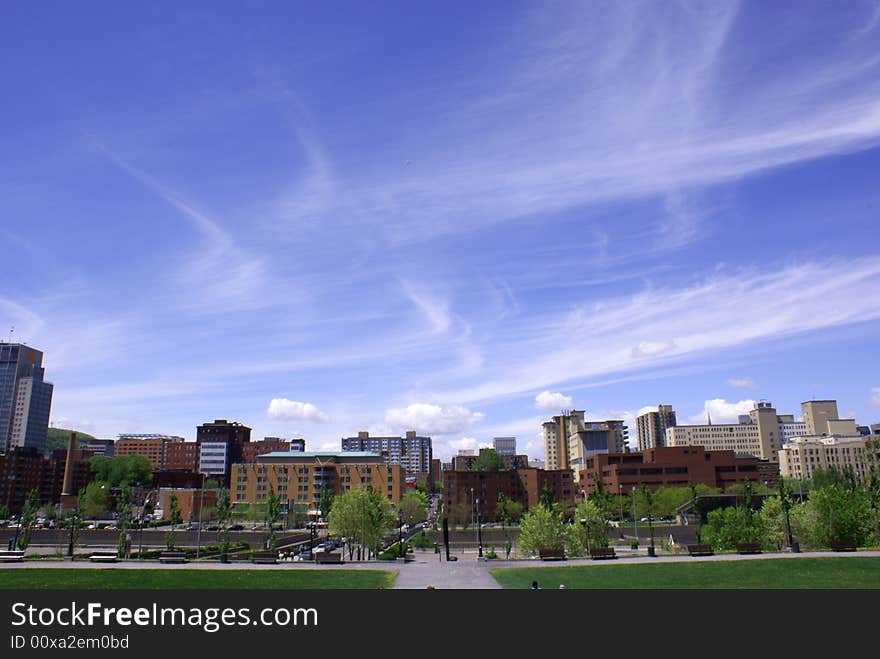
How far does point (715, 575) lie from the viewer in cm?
3962

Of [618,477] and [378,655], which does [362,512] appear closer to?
[378,655]

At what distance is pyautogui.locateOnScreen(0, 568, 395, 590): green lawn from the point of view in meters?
37.7

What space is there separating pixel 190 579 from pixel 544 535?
2927 centimetres

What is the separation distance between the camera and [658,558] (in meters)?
49.6

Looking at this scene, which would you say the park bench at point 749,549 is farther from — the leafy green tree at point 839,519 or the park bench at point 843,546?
the leafy green tree at point 839,519

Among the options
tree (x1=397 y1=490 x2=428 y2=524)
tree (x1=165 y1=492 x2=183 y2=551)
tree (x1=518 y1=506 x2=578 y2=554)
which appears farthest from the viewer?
tree (x1=397 y1=490 x2=428 y2=524)

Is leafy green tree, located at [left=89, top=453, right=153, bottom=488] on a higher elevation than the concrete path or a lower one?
higher

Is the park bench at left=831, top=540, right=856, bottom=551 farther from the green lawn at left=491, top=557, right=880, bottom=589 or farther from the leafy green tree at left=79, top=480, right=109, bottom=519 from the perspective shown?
the leafy green tree at left=79, top=480, right=109, bottom=519

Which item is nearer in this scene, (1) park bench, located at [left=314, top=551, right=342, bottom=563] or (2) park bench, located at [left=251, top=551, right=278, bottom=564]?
(2) park bench, located at [left=251, top=551, right=278, bottom=564]

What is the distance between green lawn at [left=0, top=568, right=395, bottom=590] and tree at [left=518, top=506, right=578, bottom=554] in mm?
16428

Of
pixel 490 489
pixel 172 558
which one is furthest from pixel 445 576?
pixel 490 489

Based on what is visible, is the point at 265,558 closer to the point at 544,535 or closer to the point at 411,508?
the point at 544,535

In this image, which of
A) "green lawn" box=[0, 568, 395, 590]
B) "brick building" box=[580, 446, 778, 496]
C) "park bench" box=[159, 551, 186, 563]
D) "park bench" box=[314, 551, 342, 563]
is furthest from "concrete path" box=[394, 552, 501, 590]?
"brick building" box=[580, 446, 778, 496]

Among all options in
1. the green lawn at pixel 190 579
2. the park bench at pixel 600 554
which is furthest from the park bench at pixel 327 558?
the park bench at pixel 600 554
